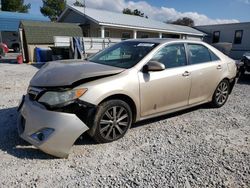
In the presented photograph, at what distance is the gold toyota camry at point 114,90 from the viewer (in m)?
3.04

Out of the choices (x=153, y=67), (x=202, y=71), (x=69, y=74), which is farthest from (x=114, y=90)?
(x=202, y=71)

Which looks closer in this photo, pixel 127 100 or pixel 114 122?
pixel 114 122

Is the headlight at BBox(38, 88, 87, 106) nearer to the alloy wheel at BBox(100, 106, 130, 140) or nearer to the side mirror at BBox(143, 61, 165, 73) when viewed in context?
the alloy wheel at BBox(100, 106, 130, 140)

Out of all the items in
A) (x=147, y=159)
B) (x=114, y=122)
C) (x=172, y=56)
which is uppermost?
(x=172, y=56)

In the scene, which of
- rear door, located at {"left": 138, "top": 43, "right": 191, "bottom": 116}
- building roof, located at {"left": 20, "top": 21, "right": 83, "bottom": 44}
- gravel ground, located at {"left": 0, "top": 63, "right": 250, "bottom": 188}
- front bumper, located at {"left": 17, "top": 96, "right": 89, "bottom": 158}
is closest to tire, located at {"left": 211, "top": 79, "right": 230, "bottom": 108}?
gravel ground, located at {"left": 0, "top": 63, "right": 250, "bottom": 188}

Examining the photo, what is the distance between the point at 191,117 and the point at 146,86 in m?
1.61

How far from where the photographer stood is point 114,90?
3.40 meters

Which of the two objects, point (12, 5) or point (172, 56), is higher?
point (12, 5)

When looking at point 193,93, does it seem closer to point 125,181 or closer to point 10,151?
point 125,181

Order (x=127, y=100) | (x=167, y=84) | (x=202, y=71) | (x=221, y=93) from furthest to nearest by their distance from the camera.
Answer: (x=221, y=93)
(x=202, y=71)
(x=167, y=84)
(x=127, y=100)

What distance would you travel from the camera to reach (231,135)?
4059 millimetres

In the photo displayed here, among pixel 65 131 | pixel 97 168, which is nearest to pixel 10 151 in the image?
pixel 65 131

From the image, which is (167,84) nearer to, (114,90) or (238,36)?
(114,90)

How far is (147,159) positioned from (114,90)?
1.08 m
